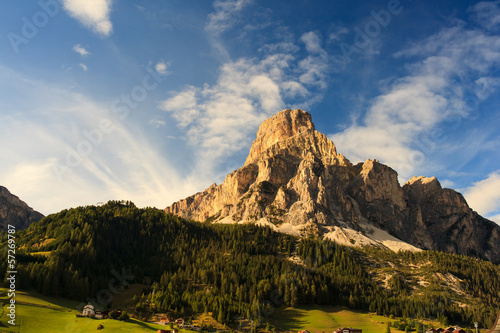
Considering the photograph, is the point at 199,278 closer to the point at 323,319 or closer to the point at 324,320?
the point at 323,319

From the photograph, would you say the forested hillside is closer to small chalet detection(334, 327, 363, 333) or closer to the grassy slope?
the grassy slope

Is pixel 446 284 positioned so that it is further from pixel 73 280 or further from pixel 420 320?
pixel 73 280

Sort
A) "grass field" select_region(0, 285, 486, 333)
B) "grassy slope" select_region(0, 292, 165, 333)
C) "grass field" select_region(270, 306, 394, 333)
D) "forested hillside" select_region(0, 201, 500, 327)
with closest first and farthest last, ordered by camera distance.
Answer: "grassy slope" select_region(0, 292, 165, 333) → "grass field" select_region(0, 285, 486, 333) → "grass field" select_region(270, 306, 394, 333) → "forested hillside" select_region(0, 201, 500, 327)

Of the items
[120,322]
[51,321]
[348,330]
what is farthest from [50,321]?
[348,330]

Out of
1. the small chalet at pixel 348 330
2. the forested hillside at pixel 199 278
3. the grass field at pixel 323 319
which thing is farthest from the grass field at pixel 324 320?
the small chalet at pixel 348 330

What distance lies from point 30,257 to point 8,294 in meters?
40.1

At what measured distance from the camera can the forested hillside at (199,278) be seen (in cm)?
12300

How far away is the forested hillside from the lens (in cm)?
12300

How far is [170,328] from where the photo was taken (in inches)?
4008

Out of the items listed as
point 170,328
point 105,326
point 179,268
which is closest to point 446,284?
point 179,268

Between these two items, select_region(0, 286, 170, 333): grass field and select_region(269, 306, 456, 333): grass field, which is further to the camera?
select_region(269, 306, 456, 333): grass field

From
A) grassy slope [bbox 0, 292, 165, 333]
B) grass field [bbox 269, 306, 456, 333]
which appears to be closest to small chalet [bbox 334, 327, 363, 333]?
grass field [bbox 269, 306, 456, 333]

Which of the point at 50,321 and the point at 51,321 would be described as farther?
the point at 51,321

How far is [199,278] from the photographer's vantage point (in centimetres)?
15575
